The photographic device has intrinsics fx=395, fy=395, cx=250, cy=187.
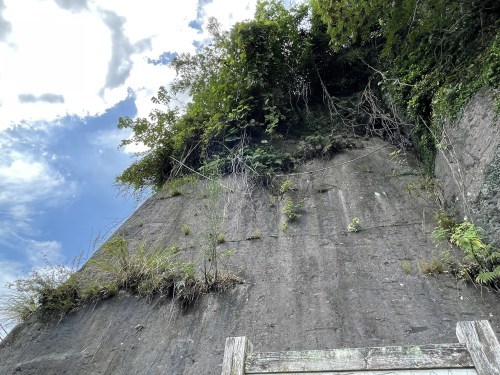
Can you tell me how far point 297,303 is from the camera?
436 cm

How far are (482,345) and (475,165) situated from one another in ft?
8.58

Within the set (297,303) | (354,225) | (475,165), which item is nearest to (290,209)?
(354,225)

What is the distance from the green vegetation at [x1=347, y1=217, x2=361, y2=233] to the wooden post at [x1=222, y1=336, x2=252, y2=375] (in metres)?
2.73

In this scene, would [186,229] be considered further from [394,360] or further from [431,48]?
[431,48]

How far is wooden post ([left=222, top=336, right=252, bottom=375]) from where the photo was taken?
2797 millimetres

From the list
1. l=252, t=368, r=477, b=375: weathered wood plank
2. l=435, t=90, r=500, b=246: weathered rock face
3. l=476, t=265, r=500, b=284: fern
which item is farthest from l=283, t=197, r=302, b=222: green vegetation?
l=252, t=368, r=477, b=375: weathered wood plank

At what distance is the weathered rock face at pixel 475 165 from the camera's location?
4277 millimetres

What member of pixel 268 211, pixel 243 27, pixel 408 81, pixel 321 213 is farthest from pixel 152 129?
pixel 408 81

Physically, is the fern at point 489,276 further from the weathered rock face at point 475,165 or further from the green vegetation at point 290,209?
the green vegetation at point 290,209

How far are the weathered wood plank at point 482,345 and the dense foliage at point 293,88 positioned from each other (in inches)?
133

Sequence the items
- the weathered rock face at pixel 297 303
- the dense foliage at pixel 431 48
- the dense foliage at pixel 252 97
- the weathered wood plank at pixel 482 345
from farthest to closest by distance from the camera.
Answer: the dense foliage at pixel 252 97, the dense foliage at pixel 431 48, the weathered rock face at pixel 297 303, the weathered wood plank at pixel 482 345

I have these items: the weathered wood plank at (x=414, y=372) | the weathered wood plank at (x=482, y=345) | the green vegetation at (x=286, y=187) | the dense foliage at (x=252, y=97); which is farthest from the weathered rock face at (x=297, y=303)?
the dense foliage at (x=252, y=97)

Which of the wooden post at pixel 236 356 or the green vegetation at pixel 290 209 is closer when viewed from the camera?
the wooden post at pixel 236 356

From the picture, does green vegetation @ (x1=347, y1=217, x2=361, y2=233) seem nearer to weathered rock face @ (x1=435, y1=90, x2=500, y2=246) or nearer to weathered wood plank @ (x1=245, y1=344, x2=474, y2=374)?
weathered rock face @ (x1=435, y1=90, x2=500, y2=246)
